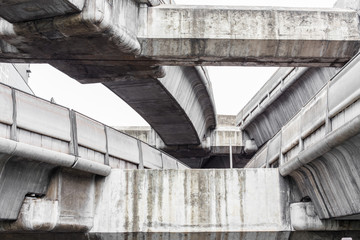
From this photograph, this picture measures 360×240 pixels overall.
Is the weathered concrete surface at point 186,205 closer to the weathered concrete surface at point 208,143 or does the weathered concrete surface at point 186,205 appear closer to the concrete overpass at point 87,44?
the concrete overpass at point 87,44

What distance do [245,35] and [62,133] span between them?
4655mm

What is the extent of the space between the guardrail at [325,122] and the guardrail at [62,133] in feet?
10.8

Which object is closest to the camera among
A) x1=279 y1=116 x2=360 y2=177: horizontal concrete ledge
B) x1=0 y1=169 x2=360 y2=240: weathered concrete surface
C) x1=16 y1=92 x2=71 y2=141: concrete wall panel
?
x1=279 y1=116 x2=360 y2=177: horizontal concrete ledge

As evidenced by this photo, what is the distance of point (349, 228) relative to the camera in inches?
373

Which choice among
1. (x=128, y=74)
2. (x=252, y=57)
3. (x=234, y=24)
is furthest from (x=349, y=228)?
(x=128, y=74)

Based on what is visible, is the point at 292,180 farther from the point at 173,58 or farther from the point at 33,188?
the point at 33,188

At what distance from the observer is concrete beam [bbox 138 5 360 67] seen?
10289mm

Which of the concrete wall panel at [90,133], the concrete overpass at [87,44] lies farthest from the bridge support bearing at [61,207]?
the concrete overpass at [87,44]

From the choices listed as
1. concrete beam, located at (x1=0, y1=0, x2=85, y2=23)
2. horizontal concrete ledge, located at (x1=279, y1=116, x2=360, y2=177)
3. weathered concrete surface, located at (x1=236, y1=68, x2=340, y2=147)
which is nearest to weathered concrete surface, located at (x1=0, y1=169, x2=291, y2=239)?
horizontal concrete ledge, located at (x1=279, y1=116, x2=360, y2=177)

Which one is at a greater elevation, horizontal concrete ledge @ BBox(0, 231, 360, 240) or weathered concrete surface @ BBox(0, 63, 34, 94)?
weathered concrete surface @ BBox(0, 63, 34, 94)

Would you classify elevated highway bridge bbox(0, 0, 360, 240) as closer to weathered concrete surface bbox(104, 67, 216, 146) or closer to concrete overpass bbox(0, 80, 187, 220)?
concrete overpass bbox(0, 80, 187, 220)

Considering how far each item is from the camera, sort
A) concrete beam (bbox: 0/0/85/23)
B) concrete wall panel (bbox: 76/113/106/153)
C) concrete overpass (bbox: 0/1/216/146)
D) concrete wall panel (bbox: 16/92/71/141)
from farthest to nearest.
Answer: concrete wall panel (bbox: 76/113/106/153) → concrete overpass (bbox: 0/1/216/146) → concrete beam (bbox: 0/0/85/23) → concrete wall panel (bbox: 16/92/71/141)

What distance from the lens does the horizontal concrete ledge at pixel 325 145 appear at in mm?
5839

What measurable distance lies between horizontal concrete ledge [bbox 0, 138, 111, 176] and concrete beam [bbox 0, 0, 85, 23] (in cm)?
246
